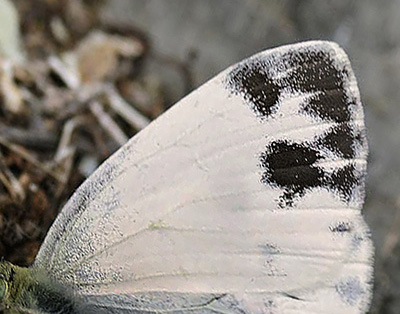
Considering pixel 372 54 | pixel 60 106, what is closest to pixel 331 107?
pixel 372 54

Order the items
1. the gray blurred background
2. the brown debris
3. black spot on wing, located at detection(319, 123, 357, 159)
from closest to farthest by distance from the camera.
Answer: black spot on wing, located at detection(319, 123, 357, 159) < the brown debris < the gray blurred background

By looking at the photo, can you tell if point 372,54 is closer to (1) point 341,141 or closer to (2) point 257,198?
(1) point 341,141

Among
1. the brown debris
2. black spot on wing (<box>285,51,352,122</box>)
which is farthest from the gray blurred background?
black spot on wing (<box>285,51,352,122</box>)

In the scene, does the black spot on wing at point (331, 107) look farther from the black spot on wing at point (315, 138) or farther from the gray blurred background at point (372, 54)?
the gray blurred background at point (372, 54)

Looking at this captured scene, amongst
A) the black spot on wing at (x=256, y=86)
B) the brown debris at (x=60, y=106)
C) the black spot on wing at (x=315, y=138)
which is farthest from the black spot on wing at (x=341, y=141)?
the brown debris at (x=60, y=106)

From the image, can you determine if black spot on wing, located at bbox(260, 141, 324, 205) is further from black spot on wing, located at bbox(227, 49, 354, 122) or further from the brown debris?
the brown debris

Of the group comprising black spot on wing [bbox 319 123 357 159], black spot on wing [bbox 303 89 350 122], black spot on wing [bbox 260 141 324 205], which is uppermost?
black spot on wing [bbox 303 89 350 122]

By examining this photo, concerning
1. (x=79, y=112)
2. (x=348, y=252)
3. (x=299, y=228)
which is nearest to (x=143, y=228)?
(x=299, y=228)
